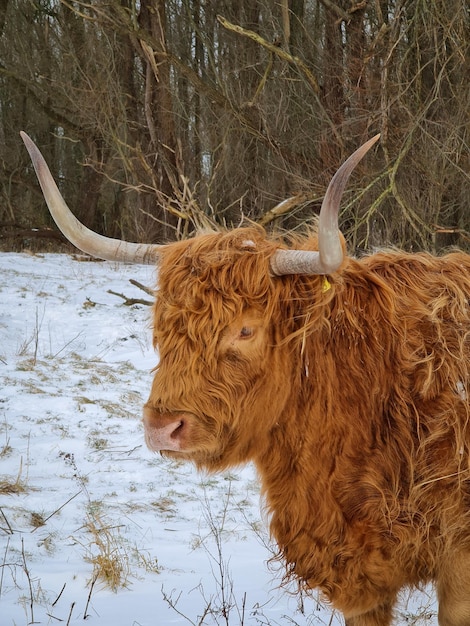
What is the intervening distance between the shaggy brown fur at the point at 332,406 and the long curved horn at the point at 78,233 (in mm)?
228

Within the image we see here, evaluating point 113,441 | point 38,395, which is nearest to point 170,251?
point 113,441

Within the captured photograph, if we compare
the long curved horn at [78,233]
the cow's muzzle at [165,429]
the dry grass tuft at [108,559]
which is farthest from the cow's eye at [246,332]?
the dry grass tuft at [108,559]

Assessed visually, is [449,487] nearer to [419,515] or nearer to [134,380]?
[419,515]

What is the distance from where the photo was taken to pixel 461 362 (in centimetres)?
259

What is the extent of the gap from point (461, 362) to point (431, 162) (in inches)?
283

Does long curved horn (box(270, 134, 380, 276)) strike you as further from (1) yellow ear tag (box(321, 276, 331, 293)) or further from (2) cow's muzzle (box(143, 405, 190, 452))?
(2) cow's muzzle (box(143, 405, 190, 452))

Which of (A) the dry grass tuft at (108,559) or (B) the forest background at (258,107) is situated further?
(B) the forest background at (258,107)

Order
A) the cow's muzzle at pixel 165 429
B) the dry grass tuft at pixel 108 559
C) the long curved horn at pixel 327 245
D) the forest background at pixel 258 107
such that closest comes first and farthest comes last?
the long curved horn at pixel 327 245 → the cow's muzzle at pixel 165 429 → the dry grass tuft at pixel 108 559 → the forest background at pixel 258 107

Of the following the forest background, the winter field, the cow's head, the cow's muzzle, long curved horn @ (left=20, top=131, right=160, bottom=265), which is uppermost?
the forest background

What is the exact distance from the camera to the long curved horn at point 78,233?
8.41ft

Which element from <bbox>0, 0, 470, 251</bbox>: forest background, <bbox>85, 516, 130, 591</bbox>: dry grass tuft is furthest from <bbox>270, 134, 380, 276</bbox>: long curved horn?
<bbox>85, 516, 130, 591</bbox>: dry grass tuft

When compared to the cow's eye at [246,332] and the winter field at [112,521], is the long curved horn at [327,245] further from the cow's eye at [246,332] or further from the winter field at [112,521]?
the winter field at [112,521]

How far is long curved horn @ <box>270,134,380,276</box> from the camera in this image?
211 centimetres

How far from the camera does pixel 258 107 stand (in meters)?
11.1
